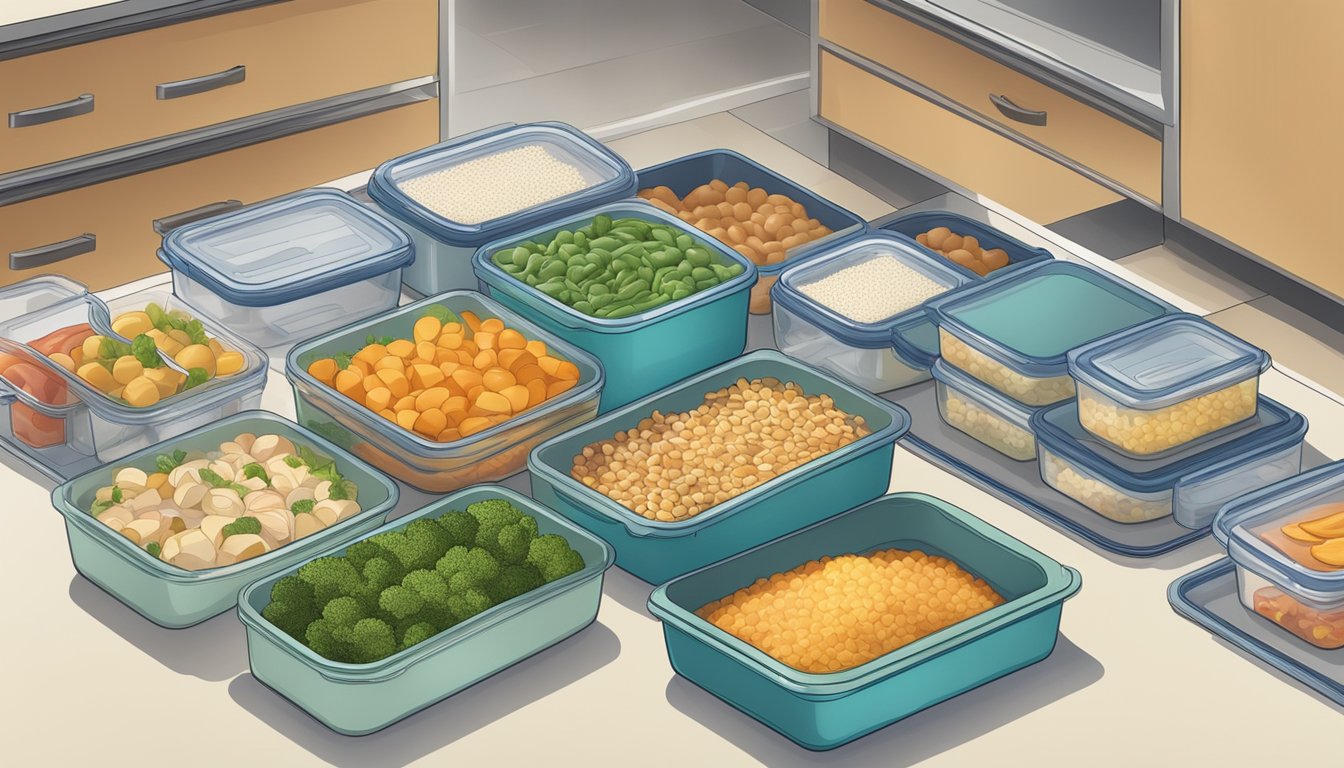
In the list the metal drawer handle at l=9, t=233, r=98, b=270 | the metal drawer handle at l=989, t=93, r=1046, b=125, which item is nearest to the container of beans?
the metal drawer handle at l=989, t=93, r=1046, b=125

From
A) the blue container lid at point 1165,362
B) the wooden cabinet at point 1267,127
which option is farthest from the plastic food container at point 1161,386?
the wooden cabinet at point 1267,127

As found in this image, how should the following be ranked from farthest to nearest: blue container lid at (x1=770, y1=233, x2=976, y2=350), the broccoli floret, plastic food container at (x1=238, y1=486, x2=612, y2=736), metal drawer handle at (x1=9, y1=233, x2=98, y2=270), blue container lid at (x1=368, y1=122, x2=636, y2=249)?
1. metal drawer handle at (x1=9, y1=233, x2=98, y2=270)
2. blue container lid at (x1=368, y1=122, x2=636, y2=249)
3. blue container lid at (x1=770, y1=233, x2=976, y2=350)
4. the broccoli floret
5. plastic food container at (x1=238, y1=486, x2=612, y2=736)

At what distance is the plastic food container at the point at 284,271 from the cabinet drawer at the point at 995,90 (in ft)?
7.06

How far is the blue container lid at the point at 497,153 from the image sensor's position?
83.2 inches

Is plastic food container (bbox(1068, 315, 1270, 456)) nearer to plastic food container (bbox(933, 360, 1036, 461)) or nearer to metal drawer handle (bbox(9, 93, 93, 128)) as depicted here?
plastic food container (bbox(933, 360, 1036, 461))

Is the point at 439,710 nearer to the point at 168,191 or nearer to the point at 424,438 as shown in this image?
the point at 424,438

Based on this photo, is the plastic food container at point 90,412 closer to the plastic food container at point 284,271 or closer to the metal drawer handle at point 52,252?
the plastic food container at point 284,271

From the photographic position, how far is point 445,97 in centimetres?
370

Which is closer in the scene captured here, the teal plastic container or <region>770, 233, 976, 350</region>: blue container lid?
the teal plastic container

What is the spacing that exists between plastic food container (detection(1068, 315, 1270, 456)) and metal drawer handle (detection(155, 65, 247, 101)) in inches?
84.1

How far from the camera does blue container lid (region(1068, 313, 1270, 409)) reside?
171 cm

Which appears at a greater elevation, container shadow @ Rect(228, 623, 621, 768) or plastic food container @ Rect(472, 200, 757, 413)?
plastic food container @ Rect(472, 200, 757, 413)

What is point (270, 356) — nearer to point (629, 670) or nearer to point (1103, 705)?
point (629, 670)

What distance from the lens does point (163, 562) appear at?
1.59 m
